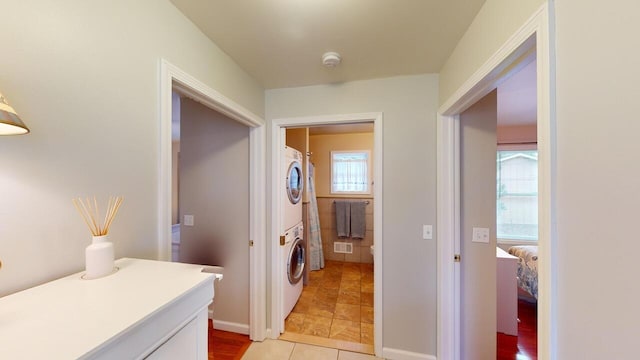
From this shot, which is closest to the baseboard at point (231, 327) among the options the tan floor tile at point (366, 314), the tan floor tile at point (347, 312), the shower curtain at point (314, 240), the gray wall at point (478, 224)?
the tan floor tile at point (347, 312)

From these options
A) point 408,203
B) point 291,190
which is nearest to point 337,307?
point 291,190

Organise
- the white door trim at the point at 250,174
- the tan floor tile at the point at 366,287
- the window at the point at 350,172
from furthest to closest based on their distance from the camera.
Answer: the window at the point at 350,172, the tan floor tile at the point at 366,287, the white door trim at the point at 250,174

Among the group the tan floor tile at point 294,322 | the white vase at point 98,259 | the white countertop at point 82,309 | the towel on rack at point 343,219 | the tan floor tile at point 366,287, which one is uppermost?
the white vase at point 98,259

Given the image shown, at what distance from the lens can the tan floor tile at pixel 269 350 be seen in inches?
73.8

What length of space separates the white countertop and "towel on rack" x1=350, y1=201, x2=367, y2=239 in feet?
11.1

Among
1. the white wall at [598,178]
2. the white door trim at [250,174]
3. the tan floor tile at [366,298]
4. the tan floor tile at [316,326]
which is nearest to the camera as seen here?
the white wall at [598,178]

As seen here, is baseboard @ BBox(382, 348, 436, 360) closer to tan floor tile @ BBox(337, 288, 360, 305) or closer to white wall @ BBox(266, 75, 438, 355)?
white wall @ BBox(266, 75, 438, 355)

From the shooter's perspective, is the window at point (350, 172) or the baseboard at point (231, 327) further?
the window at point (350, 172)

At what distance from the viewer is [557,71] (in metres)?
0.71

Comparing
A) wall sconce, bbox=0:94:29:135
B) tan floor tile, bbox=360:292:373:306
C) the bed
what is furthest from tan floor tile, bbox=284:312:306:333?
the bed

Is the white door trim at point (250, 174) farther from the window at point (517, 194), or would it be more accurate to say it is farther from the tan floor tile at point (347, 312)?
the window at point (517, 194)

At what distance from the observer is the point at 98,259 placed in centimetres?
70

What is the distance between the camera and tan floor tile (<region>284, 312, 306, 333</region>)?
223 centimetres

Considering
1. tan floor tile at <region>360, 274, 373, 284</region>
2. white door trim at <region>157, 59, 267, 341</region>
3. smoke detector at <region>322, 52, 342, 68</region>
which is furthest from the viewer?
tan floor tile at <region>360, 274, 373, 284</region>
